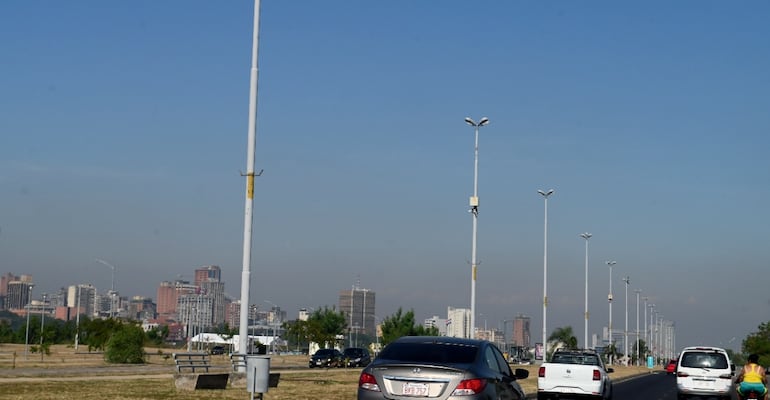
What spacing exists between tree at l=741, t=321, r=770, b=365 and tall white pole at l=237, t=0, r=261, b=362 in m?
139

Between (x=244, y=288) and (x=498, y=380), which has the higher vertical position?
(x=244, y=288)

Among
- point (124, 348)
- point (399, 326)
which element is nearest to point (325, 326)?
point (399, 326)

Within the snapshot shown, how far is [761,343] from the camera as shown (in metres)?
165

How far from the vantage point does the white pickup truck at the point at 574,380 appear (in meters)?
29.2

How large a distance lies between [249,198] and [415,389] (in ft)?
45.9

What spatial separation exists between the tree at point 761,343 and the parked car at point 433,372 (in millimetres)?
148384

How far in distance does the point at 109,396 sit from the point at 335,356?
4415 centimetres

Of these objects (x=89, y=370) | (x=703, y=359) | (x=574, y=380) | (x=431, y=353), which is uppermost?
(x=431, y=353)

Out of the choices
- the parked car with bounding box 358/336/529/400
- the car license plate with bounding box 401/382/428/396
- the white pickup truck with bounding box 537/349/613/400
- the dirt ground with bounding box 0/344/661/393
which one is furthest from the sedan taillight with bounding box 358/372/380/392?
the dirt ground with bounding box 0/344/661/393

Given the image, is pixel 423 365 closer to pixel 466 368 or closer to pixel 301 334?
pixel 466 368

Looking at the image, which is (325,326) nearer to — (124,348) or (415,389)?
(124,348)

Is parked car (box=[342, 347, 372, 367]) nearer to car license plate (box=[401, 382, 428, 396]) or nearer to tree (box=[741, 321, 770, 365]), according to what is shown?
car license plate (box=[401, 382, 428, 396])

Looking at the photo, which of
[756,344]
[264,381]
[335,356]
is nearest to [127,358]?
[335,356]

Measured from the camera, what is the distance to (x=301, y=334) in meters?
107
